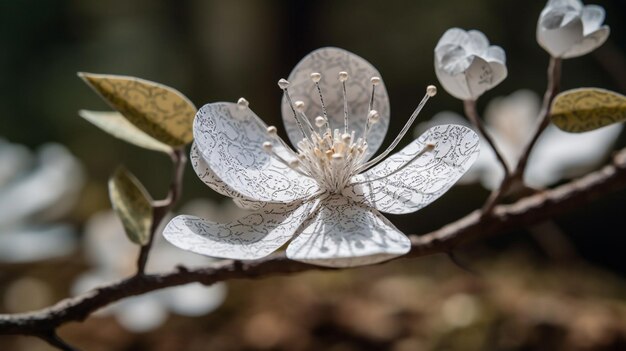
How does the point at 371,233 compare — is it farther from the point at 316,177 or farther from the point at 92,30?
the point at 92,30

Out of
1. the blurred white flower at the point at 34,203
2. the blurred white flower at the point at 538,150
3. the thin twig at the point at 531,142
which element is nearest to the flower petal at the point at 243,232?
the thin twig at the point at 531,142

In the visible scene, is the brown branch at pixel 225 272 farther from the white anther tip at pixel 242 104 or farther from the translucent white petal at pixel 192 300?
the translucent white petal at pixel 192 300

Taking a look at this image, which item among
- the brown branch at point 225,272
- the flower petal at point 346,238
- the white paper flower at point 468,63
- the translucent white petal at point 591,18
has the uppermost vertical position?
the translucent white petal at point 591,18

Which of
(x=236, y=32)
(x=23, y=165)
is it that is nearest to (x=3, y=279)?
(x=23, y=165)

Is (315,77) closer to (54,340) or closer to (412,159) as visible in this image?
(412,159)

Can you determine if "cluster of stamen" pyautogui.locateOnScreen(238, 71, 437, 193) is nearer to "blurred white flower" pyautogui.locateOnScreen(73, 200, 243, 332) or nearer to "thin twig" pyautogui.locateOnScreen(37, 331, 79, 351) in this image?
"thin twig" pyautogui.locateOnScreen(37, 331, 79, 351)

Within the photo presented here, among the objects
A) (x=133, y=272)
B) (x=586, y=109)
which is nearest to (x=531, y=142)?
(x=586, y=109)
